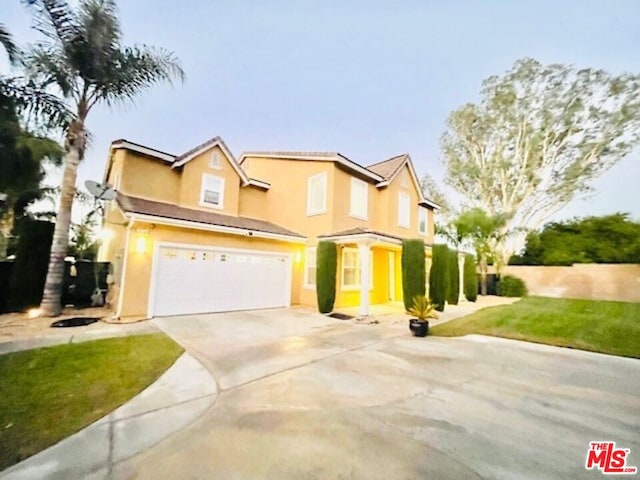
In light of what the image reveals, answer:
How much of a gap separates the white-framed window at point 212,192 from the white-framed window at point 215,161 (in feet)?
1.60

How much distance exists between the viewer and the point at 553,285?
1803 cm

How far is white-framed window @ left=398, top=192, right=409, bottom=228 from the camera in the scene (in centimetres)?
1551

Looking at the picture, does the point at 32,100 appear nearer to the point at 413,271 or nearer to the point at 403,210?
the point at 413,271

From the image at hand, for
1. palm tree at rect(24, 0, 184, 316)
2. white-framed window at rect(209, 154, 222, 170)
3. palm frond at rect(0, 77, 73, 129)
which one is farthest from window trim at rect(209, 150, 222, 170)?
palm frond at rect(0, 77, 73, 129)

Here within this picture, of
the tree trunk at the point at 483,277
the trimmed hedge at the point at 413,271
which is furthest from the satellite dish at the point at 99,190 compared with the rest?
the tree trunk at the point at 483,277

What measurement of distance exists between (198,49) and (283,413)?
16030mm

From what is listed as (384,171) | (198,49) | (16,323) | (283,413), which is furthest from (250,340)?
(198,49)

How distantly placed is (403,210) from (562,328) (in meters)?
8.87

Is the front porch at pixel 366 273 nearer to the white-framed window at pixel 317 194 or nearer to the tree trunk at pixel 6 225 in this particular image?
the white-framed window at pixel 317 194

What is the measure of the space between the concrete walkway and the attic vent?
1015 cm

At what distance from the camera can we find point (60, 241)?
919cm

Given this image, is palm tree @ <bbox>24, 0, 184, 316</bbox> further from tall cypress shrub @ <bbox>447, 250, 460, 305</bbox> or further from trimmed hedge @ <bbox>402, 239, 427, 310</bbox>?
tall cypress shrub @ <bbox>447, 250, 460, 305</bbox>

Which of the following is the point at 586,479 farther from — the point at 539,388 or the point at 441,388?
the point at 539,388

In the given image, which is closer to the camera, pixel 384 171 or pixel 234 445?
pixel 234 445
